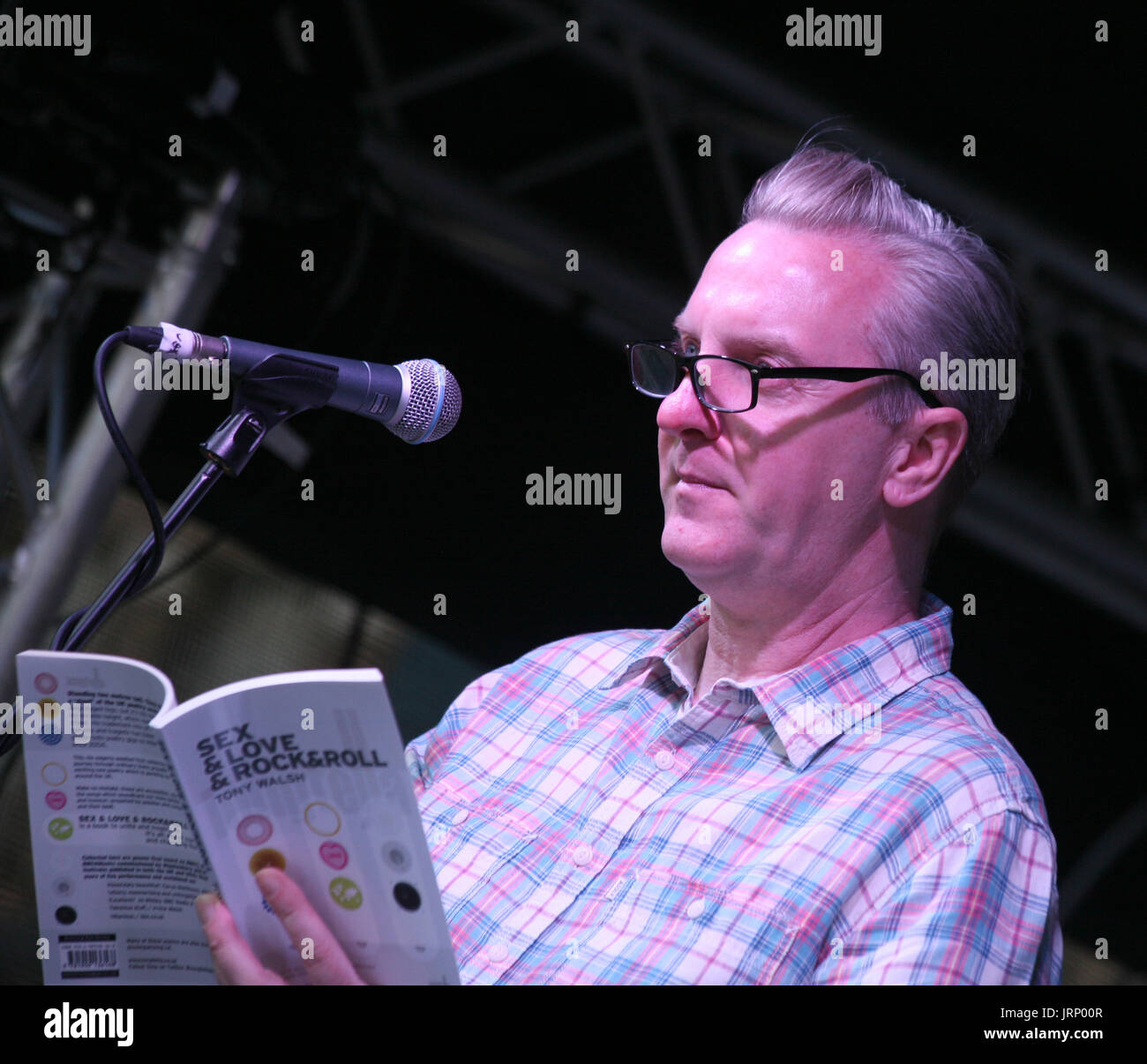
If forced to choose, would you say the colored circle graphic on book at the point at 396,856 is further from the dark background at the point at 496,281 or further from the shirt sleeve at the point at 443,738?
the dark background at the point at 496,281

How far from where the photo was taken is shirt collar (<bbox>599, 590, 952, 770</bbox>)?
1386mm

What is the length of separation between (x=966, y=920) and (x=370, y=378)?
0.76m

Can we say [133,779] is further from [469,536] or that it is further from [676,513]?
[469,536]

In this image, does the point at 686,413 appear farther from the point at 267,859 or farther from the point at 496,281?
the point at 496,281

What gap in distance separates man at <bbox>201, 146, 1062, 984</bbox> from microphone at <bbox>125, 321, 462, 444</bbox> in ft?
1.14

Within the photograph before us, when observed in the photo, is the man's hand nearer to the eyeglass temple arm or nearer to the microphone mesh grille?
the microphone mesh grille

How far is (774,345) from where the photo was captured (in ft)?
4.84

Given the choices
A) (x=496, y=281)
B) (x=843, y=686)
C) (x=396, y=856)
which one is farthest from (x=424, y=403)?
(x=496, y=281)

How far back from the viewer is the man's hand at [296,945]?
103cm

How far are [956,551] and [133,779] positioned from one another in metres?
3.33

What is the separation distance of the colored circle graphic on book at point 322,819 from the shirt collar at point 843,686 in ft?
1.79

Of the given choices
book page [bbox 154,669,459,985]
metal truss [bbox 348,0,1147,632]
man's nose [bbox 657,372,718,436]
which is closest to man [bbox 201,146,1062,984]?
man's nose [bbox 657,372,718,436]

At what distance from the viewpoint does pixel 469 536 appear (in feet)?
13.2
